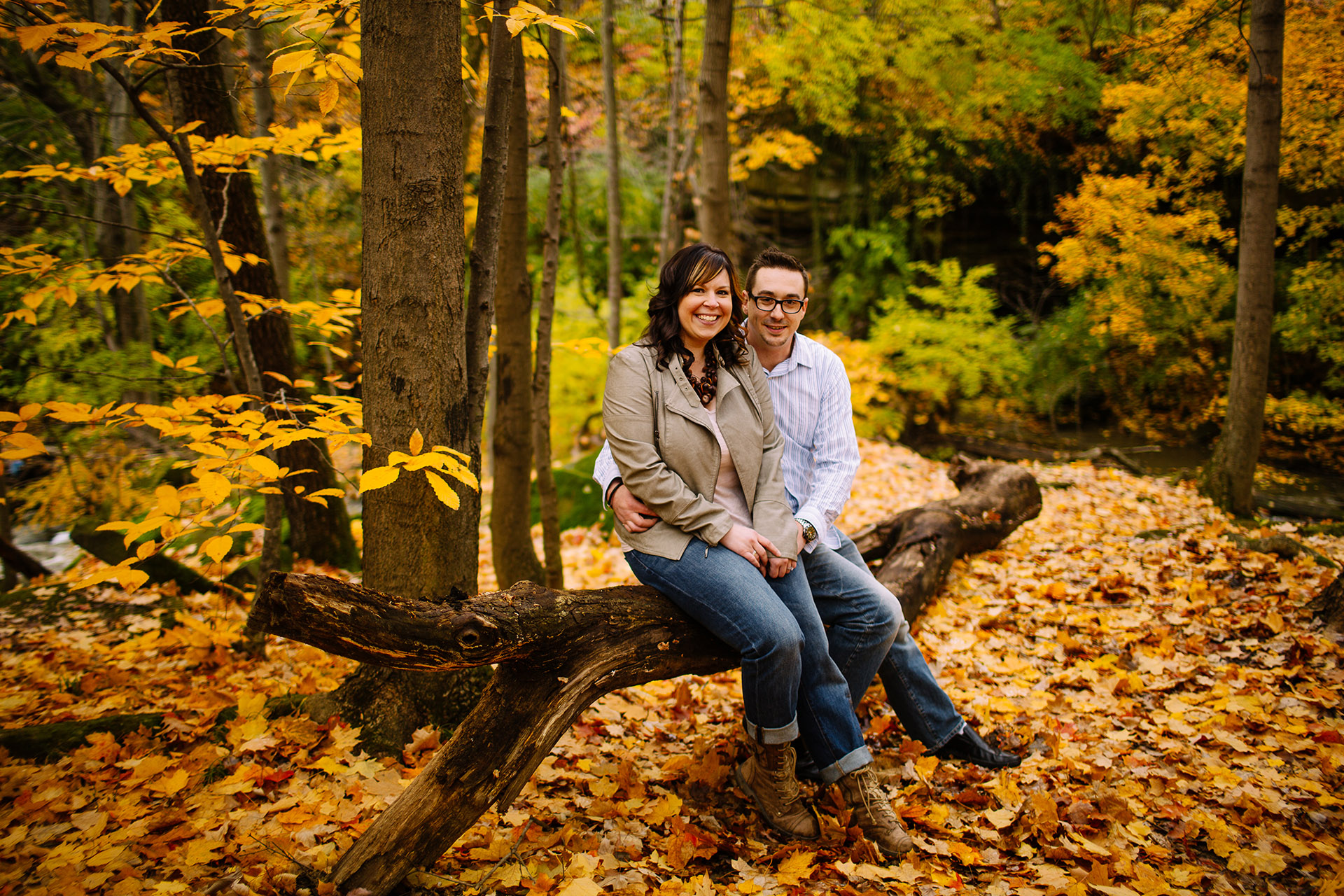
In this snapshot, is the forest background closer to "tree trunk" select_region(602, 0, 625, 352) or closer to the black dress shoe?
"tree trunk" select_region(602, 0, 625, 352)

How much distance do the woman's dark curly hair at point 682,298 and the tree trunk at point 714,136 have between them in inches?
140

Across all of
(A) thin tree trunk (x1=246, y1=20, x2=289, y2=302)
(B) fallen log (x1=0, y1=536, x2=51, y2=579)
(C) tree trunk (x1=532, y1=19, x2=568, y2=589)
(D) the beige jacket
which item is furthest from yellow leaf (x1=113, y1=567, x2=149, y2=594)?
(A) thin tree trunk (x1=246, y1=20, x2=289, y2=302)

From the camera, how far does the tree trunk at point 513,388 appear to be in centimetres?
446

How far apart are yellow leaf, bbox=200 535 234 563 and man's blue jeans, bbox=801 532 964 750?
6.56 ft

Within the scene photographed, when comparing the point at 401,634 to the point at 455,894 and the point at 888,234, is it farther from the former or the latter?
the point at 888,234

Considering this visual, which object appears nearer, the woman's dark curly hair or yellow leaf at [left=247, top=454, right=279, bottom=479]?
yellow leaf at [left=247, top=454, right=279, bottom=479]

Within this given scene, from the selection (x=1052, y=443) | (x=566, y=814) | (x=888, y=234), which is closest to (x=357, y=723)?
(x=566, y=814)

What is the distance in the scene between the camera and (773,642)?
7.74 ft

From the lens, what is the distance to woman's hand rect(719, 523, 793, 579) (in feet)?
8.18

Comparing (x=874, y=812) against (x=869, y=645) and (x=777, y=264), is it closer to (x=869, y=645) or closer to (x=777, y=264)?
(x=869, y=645)

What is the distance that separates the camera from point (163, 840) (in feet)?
6.61

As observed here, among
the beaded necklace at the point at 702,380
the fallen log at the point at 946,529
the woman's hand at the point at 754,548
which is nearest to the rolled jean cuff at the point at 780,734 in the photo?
the woman's hand at the point at 754,548

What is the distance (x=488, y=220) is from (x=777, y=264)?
1.23 meters

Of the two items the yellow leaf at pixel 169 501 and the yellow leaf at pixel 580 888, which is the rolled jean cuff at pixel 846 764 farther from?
the yellow leaf at pixel 169 501
